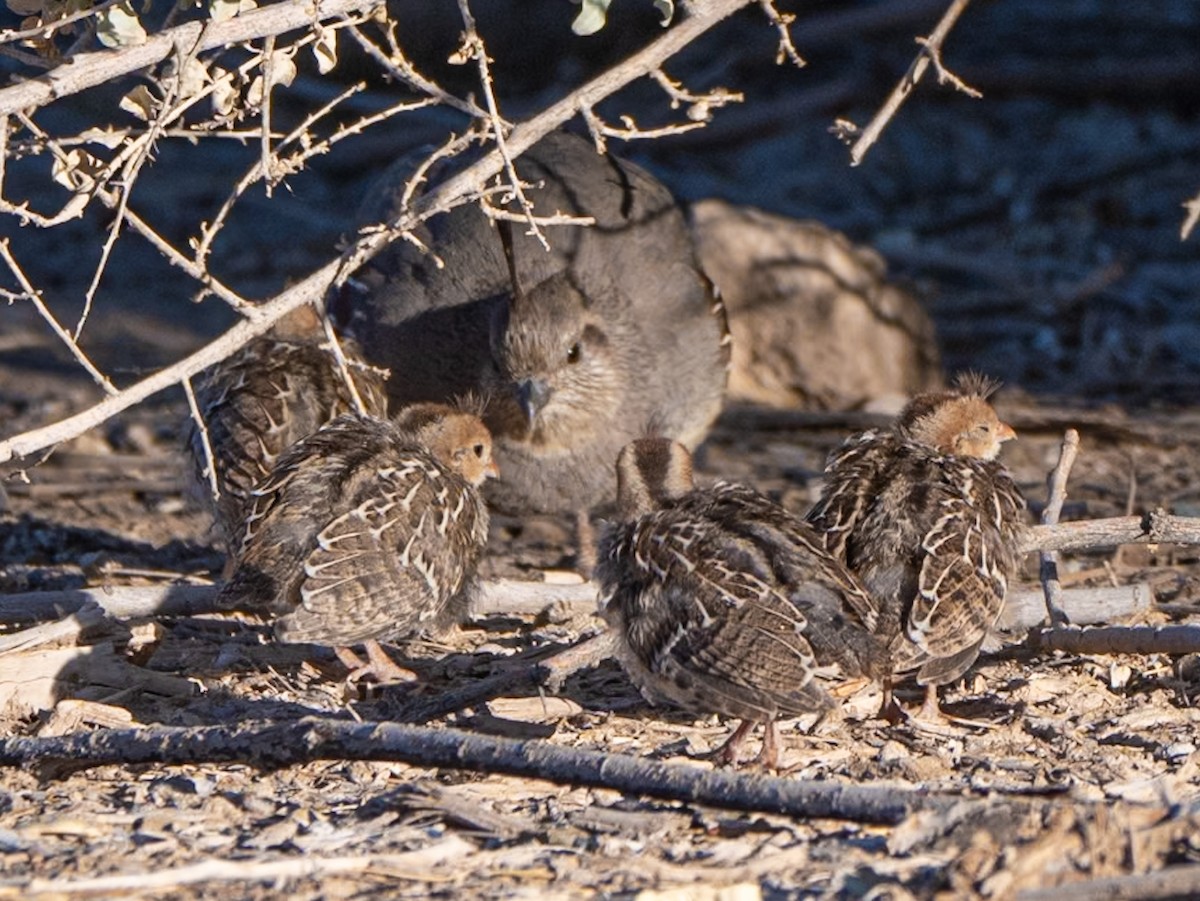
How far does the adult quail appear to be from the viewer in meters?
8.21

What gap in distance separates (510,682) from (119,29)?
2.20 meters

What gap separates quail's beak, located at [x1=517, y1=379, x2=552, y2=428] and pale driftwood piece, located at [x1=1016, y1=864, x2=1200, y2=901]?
4338 millimetres

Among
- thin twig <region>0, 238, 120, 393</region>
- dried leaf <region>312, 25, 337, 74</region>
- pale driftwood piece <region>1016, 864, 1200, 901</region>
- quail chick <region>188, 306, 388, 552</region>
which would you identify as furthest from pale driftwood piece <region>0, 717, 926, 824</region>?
dried leaf <region>312, 25, 337, 74</region>

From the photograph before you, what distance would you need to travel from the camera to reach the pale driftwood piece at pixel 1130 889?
3984 millimetres

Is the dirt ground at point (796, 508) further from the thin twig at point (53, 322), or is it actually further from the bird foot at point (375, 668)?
the thin twig at point (53, 322)

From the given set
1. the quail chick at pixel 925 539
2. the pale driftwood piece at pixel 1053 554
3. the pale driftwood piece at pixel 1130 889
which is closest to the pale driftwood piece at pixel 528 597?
the quail chick at pixel 925 539

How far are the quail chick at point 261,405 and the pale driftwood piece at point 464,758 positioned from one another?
5.04 feet

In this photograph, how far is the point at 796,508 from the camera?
8750mm

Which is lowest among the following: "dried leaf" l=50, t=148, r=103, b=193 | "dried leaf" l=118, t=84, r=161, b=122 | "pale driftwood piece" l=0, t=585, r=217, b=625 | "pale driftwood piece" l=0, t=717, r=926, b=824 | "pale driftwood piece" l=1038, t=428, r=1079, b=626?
"pale driftwood piece" l=0, t=717, r=926, b=824

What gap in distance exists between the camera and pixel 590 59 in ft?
48.0

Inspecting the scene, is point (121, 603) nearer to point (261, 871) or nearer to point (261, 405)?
point (261, 405)

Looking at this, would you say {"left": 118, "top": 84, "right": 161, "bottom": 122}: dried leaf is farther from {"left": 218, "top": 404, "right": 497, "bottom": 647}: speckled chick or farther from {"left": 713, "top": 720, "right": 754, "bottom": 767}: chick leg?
{"left": 713, "top": 720, "right": 754, "bottom": 767}: chick leg

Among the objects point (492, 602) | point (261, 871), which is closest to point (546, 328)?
point (492, 602)

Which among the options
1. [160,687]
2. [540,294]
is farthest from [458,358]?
[160,687]
